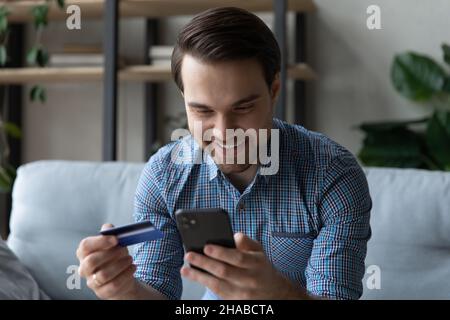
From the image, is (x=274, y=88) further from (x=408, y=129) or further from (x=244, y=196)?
(x=408, y=129)

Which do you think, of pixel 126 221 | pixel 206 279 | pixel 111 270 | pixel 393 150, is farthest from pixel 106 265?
pixel 393 150

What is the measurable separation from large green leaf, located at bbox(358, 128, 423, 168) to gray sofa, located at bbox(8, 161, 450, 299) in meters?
0.99

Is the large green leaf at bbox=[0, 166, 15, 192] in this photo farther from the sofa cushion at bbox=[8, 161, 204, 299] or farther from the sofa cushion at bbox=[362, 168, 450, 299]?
the sofa cushion at bbox=[362, 168, 450, 299]

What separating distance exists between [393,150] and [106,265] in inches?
71.6

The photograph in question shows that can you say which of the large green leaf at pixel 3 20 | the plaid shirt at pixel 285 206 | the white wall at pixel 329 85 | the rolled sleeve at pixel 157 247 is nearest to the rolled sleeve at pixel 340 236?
the plaid shirt at pixel 285 206

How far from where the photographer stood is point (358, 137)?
108 inches

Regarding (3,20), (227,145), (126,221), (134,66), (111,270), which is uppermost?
(3,20)

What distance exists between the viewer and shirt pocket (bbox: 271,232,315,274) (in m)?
1.16

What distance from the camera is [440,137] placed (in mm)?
2443

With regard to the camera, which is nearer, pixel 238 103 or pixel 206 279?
pixel 206 279

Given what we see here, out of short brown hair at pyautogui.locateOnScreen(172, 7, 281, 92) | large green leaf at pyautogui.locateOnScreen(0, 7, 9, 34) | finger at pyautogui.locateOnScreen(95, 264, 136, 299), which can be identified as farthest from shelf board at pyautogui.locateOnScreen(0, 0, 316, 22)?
finger at pyautogui.locateOnScreen(95, 264, 136, 299)
